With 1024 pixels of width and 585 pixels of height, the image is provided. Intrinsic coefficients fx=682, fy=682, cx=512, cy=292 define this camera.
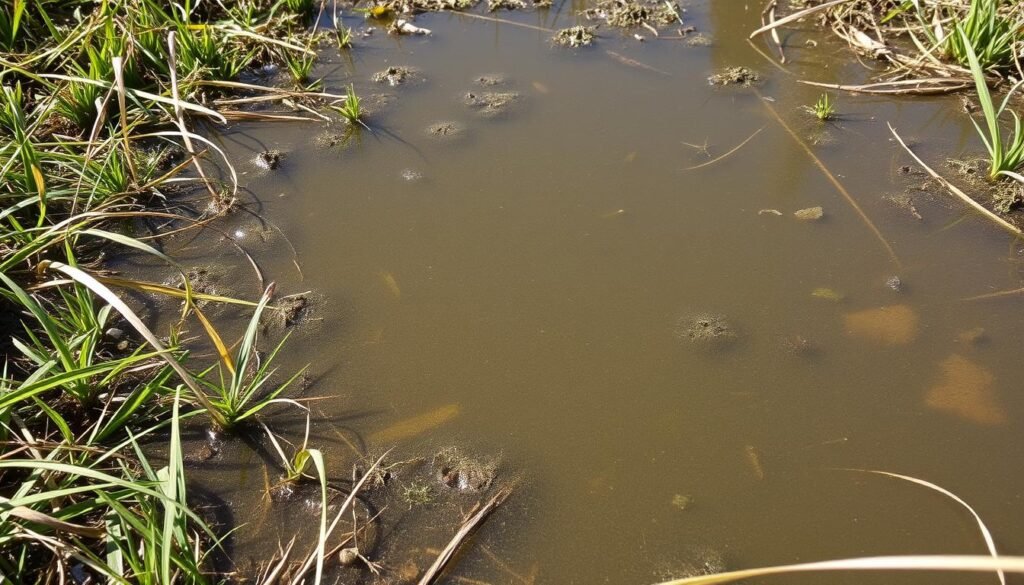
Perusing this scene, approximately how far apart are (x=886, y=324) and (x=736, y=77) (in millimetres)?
1518

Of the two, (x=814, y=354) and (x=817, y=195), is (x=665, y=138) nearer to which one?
Answer: (x=817, y=195)

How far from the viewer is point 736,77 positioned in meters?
3.16

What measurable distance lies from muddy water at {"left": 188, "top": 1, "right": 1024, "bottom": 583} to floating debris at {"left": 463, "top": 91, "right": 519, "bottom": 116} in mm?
63

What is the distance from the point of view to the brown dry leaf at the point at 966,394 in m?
1.90

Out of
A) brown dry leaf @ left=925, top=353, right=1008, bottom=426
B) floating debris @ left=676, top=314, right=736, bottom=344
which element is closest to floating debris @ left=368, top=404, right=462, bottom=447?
floating debris @ left=676, top=314, right=736, bottom=344

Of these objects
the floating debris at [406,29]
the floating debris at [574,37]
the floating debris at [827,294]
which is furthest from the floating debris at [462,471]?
the floating debris at [406,29]

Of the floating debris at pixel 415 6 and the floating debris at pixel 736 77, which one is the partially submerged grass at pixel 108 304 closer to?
the floating debris at pixel 415 6

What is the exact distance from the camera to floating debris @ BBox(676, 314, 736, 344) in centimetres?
210

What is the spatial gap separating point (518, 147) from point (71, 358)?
1750mm

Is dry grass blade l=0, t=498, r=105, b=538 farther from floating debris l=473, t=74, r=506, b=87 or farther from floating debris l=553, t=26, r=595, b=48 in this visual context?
floating debris l=553, t=26, r=595, b=48

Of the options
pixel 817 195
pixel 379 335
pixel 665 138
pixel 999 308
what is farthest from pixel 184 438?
pixel 999 308

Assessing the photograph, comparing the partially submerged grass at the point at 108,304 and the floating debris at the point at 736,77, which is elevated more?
the floating debris at the point at 736,77

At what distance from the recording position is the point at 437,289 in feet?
7.46

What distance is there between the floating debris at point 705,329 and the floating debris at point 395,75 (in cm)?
189
